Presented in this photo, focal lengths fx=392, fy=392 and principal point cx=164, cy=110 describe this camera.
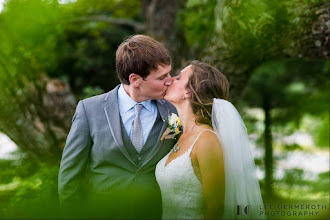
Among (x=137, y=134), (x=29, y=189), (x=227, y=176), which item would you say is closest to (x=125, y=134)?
(x=137, y=134)

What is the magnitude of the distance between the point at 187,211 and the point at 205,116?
0.70m

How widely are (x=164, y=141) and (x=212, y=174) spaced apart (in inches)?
23.0

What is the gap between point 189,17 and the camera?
567 cm

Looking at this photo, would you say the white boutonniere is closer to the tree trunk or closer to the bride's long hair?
the bride's long hair

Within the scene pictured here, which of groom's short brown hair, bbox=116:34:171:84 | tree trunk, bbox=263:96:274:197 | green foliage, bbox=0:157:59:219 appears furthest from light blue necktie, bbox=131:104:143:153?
tree trunk, bbox=263:96:274:197

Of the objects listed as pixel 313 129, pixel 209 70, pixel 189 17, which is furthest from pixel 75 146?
pixel 313 129

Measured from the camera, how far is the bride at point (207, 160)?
2.58 m

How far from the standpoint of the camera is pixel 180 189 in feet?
9.16

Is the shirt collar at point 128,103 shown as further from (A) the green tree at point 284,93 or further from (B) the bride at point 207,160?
(A) the green tree at point 284,93

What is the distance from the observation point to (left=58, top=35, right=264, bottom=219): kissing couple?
268 cm

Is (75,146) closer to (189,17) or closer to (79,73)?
(189,17)

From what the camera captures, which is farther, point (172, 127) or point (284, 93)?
point (284, 93)

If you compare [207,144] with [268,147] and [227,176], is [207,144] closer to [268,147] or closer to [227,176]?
[227,176]

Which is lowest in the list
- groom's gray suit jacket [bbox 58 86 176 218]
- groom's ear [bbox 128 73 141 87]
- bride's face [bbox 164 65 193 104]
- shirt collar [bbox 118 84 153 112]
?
groom's gray suit jacket [bbox 58 86 176 218]
